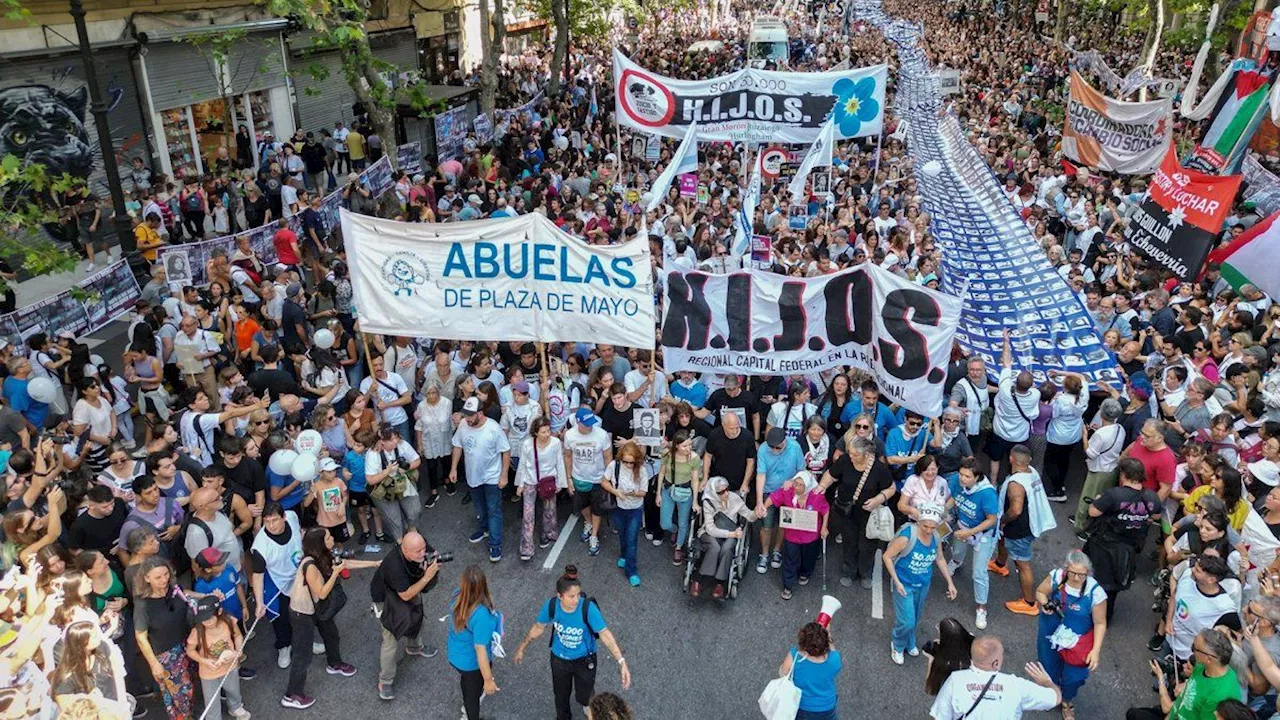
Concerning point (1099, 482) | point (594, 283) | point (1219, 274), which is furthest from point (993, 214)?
point (594, 283)

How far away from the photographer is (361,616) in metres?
8.08

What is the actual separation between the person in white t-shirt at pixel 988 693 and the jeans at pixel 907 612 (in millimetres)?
1781

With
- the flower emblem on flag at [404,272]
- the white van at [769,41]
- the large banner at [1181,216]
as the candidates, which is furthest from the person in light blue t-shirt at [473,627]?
the white van at [769,41]

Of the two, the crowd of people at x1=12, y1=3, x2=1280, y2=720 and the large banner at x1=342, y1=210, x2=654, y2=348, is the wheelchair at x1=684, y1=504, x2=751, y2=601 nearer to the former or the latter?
the crowd of people at x1=12, y1=3, x2=1280, y2=720

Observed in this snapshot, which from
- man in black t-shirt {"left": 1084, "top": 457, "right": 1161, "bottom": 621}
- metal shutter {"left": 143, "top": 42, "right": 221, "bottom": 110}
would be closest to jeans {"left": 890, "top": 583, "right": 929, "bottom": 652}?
man in black t-shirt {"left": 1084, "top": 457, "right": 1161, "bottom": 621}

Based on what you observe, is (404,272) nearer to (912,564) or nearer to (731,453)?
(731,453)

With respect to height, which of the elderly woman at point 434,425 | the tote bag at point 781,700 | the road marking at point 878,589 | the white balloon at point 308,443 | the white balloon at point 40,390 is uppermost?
the white balloon at point 40,390

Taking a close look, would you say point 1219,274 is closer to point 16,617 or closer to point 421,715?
point 421,715

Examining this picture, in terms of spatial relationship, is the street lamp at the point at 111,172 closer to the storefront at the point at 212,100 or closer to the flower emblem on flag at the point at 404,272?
the flower emblem on flag at the point at 404,272

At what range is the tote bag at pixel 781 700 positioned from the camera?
17.8ft

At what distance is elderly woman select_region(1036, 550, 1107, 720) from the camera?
6336 millimetres

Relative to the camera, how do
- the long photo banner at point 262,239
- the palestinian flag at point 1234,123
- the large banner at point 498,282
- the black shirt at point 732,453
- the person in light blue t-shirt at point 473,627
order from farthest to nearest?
the palestinian flag at point 1234,123 → the long photo banner at point 262,239 → the large banner at point 498,282 → the black shirt at point 732,453 → the person in light blue t-shirt at point 473,627

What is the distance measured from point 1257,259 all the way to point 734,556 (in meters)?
7.91

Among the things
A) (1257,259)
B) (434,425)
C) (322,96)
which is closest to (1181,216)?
(1257,259)
